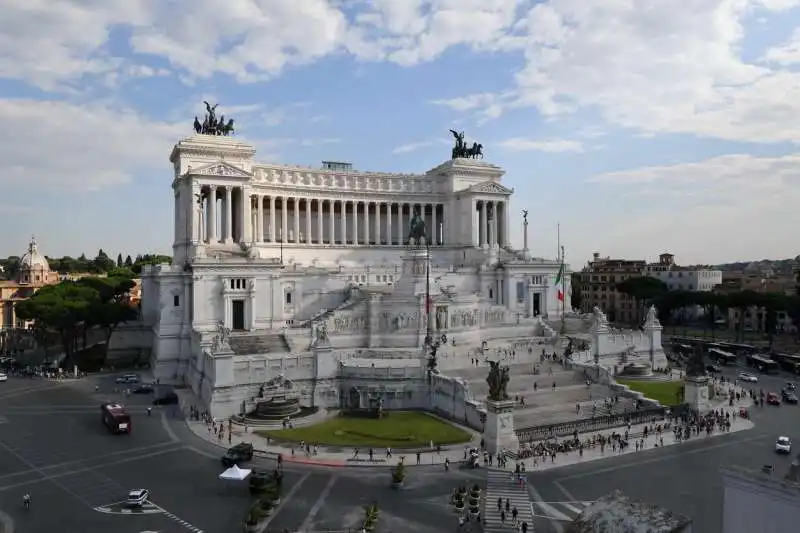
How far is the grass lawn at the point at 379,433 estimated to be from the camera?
1718 inches

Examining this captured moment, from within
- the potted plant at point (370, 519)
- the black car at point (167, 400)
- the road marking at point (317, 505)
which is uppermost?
the black car at point (167, 400)

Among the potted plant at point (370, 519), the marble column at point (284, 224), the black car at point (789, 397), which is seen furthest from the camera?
the marble column at point (284, 224)

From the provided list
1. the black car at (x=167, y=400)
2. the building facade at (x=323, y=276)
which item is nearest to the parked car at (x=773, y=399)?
the building facade at (x=323, y=276)

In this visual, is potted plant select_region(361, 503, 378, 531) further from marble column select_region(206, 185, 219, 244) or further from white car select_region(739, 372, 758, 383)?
marble column select_region(206, 185, 219, 244)

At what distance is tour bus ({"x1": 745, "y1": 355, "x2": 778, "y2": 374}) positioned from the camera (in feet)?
248

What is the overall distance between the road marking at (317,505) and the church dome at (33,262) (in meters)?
109

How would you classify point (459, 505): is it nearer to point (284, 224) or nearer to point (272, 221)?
point (284, 224)

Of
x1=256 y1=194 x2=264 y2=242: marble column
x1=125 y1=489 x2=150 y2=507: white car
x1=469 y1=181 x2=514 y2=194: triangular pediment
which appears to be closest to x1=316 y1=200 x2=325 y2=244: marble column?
x1=256 y1=194 x2=264 y2=242: marble column

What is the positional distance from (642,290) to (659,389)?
2265 inches

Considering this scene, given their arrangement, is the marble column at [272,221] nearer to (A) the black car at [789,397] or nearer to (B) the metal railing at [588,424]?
(B) the metal railing at [588,424]

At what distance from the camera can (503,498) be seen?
3344 cm

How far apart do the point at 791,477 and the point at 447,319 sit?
2037 inches

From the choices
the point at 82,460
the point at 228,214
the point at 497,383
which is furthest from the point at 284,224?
the point at 497,383

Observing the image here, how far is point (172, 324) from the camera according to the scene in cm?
6919
